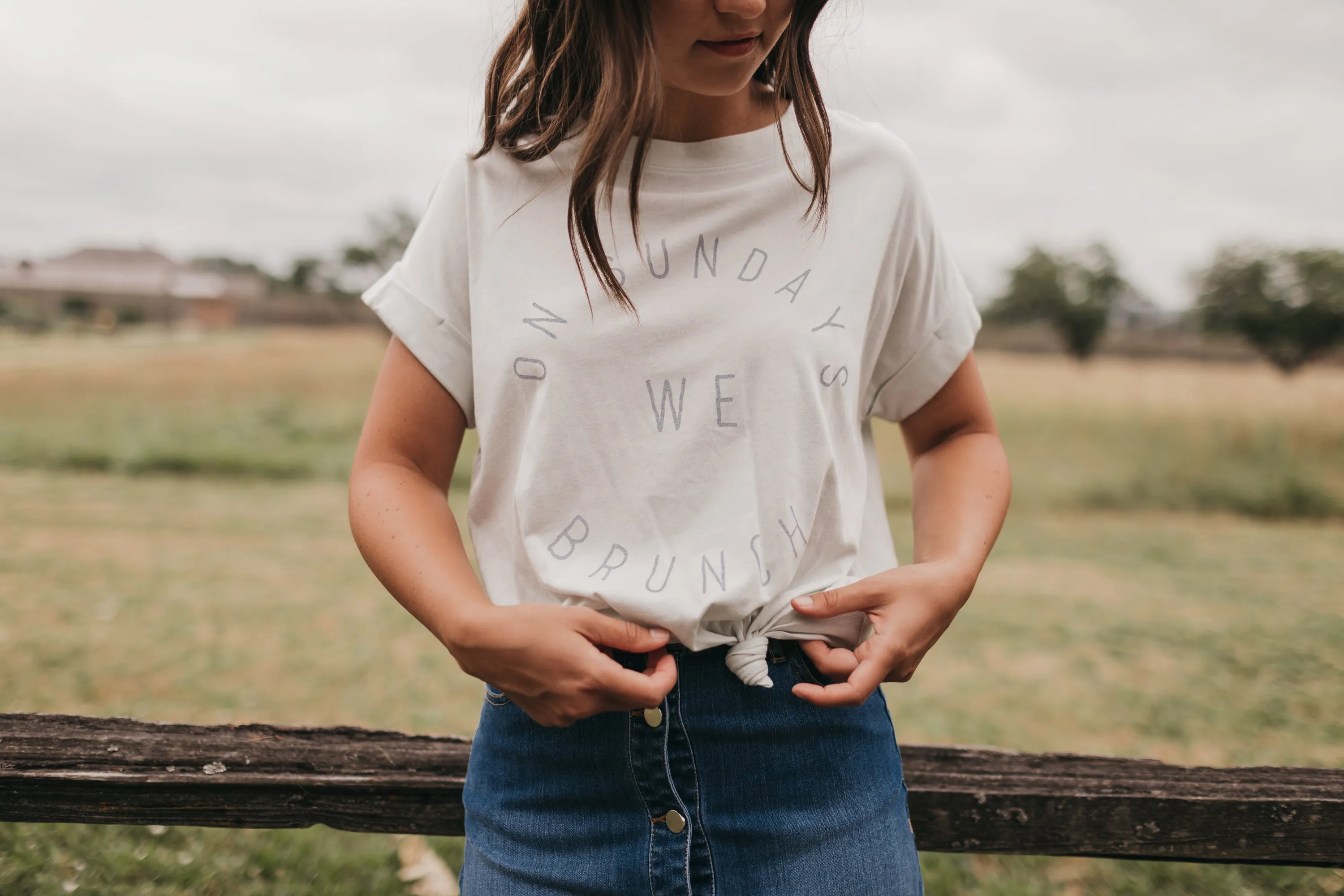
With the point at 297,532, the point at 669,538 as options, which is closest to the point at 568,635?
the point at 669,538

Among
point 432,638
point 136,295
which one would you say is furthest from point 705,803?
point 136,295

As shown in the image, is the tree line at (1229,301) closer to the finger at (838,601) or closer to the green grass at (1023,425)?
the green grass at (1023,425)

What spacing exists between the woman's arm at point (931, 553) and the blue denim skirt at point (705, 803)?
0.27ft

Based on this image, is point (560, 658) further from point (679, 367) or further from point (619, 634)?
point (679, 367)

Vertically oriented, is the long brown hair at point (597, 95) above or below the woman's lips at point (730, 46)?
below

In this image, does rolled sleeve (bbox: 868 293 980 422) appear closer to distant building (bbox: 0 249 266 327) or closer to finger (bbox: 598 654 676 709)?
finger (bbox: 598 654 676 709)

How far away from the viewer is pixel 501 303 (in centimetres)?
110

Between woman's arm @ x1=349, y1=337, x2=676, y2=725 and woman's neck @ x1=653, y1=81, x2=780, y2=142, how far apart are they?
1.36ft

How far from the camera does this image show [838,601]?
41.7 inches

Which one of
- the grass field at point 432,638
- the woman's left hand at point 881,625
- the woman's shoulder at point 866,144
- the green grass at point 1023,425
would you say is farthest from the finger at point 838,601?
the green grass at point 1023,425

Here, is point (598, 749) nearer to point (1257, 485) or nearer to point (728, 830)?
point (728, 830)

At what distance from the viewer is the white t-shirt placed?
1063 mm

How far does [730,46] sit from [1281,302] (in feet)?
44.8

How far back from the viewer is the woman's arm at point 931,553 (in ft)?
3.46
